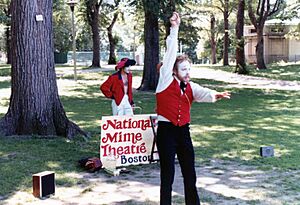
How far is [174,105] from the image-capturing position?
483cm

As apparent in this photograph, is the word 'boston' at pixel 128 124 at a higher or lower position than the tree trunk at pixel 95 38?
lower

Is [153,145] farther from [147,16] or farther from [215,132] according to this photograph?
[147,16]

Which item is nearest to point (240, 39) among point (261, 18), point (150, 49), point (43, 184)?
point (261, 18)

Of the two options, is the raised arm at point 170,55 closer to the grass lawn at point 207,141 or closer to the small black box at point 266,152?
the grass lawn at point 207,141

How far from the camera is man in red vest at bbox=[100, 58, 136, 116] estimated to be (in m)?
7.58

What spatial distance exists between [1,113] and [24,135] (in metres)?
4.48

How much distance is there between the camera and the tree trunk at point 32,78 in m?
8.79

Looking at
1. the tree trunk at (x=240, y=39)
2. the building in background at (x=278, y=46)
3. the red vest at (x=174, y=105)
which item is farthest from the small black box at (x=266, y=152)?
the building in background at (x=278, y=46)

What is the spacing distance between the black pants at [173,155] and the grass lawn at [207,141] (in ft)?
5.67

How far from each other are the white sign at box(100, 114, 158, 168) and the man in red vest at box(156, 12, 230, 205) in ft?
6.76

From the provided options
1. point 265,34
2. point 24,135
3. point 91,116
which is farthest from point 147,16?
point 265,34

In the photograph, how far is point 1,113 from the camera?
13031 millimetres

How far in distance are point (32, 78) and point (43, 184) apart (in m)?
3.53

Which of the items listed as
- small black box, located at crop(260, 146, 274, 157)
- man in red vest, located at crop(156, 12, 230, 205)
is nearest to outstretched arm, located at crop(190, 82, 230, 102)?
man in red vest, located at crop(156, 12, 230, 205)
